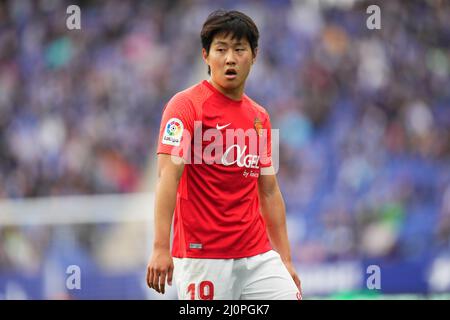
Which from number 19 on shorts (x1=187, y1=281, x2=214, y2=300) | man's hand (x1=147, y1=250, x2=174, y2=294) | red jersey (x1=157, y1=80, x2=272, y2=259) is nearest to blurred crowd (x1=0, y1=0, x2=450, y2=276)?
red jersey (x1=157, y1=80, x2=272, y2=259)

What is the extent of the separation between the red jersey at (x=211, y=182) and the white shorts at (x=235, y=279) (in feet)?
0.14

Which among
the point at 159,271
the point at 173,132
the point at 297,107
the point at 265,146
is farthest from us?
the point at 297,107

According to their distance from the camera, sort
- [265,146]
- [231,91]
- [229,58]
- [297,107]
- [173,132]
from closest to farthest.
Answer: [173,132] < [229,58] < [231,91] < [265,146] < [297,107]

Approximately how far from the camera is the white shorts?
4660 millimetres

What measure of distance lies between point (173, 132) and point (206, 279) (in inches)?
29.4

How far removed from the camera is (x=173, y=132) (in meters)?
4.58

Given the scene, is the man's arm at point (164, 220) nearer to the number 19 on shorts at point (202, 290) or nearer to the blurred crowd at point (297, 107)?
the number 19 on shorts at point (202, 290)

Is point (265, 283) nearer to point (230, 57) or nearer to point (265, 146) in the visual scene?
Result: point (265, 146)

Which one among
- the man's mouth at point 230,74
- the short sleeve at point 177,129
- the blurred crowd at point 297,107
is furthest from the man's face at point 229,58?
the blurred crowd at point 297,107

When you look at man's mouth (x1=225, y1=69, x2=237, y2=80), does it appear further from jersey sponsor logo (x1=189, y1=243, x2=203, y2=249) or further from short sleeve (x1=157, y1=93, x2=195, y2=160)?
jersey sponsor logo (x1=189, y1=243, x2=203, y2=249)

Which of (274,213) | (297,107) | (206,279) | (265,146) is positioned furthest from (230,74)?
(297,107)

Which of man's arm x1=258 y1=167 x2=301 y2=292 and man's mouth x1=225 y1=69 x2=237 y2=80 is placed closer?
man's mouth x1=225 y1=69 x2=237 y2=80

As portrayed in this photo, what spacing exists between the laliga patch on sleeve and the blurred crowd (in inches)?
256

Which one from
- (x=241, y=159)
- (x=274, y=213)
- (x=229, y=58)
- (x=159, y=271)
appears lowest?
(x=159, y=271)
